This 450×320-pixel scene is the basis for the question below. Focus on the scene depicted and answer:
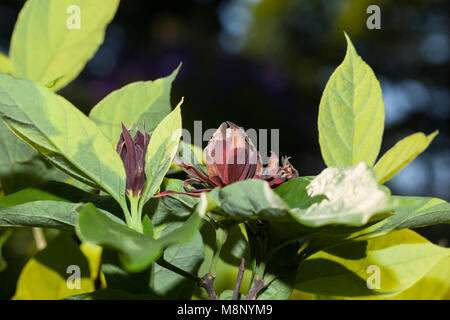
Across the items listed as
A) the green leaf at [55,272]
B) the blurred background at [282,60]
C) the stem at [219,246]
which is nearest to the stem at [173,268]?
the stem at [219,246]

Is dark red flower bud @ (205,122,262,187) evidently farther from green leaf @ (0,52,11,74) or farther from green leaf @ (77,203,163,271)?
green leaf @ (0,52,11,74)

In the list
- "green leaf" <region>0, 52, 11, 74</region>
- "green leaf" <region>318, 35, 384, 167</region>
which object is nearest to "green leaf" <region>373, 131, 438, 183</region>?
"green leaf" <region>318, 35, 384, 167</region>

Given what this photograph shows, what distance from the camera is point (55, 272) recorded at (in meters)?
0.27

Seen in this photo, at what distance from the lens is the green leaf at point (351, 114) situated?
0.66ft

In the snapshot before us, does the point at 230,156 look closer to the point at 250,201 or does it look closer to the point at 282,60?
the point at 250,201

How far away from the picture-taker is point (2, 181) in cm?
26

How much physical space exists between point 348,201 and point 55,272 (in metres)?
0.20

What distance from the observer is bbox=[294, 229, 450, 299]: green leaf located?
0.68 feet

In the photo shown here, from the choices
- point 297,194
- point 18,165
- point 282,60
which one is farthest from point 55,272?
point 282,60

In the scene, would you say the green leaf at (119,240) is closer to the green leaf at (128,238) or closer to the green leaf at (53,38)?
the green leaf at (128,238)

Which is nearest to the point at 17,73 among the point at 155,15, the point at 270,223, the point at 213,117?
the point at 270,223

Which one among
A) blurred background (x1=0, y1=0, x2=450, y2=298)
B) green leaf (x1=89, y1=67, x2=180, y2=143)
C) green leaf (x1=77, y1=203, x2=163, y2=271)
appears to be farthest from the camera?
blurred background (x1=0, y1=0, x2=450, y2=298)

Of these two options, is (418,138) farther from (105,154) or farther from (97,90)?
(97,90)

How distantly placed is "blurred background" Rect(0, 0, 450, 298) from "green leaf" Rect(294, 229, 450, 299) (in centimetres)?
138
